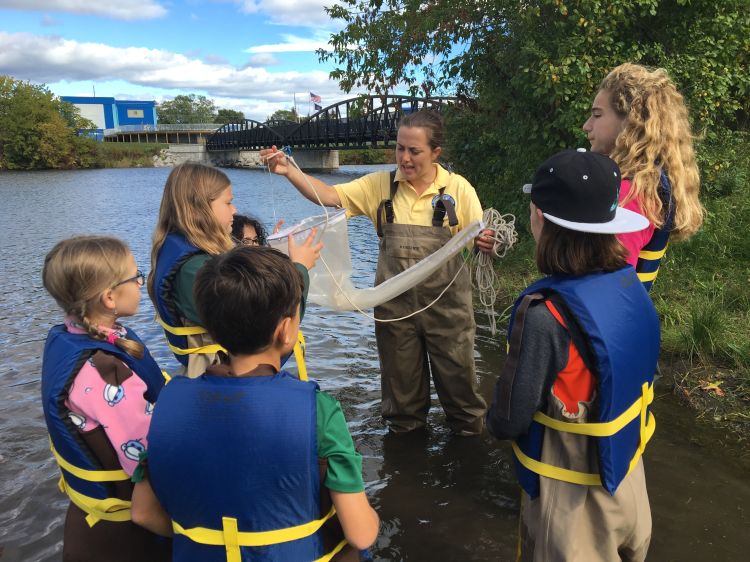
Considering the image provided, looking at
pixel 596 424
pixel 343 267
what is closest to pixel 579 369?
pixel 596 424

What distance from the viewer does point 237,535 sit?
173 cm

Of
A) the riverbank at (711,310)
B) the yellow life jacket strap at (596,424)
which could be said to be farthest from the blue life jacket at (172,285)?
the riverbank at (711,310)

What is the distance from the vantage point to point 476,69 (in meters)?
9.81

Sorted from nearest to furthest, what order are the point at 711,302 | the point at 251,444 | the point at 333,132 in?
the point at 251,444, the point at 711,302, the point at 333,132

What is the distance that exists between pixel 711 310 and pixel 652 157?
3663 mm

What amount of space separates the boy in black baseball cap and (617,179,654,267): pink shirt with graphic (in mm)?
449

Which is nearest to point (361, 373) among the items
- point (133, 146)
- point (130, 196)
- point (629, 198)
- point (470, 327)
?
point (470, 327)

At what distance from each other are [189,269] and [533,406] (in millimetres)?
1719

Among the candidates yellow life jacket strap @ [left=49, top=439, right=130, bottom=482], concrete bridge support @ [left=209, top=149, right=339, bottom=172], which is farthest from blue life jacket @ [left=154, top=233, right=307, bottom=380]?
concrete bridge support @ [left=209, top=149, right=339, bottom=172]

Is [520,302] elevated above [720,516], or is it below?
above

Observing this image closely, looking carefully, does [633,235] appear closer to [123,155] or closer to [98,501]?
[98,501]

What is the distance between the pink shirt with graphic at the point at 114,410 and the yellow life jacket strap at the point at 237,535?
56 centimetres

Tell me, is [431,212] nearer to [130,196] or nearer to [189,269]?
[189,269]

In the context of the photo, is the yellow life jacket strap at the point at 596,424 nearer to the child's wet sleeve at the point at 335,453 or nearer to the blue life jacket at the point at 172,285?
the child's wet sleeve at the point at 335,453
